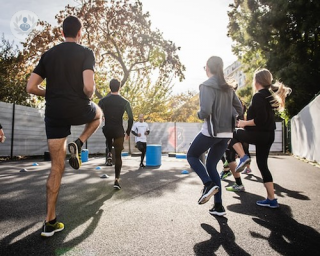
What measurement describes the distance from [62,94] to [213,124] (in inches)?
66.0

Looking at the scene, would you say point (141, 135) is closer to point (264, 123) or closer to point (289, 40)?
point (264, 123)

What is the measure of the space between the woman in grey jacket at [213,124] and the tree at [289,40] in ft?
50.4

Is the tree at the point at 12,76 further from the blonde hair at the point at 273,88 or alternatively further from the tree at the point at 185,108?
the tree at the point at 185,108

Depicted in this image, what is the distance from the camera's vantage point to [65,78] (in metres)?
2.51

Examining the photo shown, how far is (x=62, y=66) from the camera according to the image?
8.25 ft

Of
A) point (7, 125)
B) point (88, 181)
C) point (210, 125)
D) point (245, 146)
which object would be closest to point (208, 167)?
point (210, 125)

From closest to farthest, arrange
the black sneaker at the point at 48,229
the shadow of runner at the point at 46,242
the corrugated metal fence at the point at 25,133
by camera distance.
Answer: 1. the shadow of runner at the point at 46,242
2. the black sneaker at the point at 48,229
3. the corrugated metal fence at the point at 25,133

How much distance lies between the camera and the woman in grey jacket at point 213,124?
300 cm

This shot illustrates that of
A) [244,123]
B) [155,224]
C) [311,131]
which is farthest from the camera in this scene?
[311,131]

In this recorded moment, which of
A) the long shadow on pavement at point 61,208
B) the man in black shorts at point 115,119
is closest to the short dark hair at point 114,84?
the man in black shorts at point 115,119

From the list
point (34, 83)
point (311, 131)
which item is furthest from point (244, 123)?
point (311, 131)

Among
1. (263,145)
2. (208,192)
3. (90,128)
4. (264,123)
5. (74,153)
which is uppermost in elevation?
(264,123)

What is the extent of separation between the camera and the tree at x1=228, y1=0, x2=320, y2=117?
1633cm

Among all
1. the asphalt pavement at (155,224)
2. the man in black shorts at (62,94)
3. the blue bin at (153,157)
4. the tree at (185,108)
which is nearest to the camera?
the asphalt pavement at (155,224)
